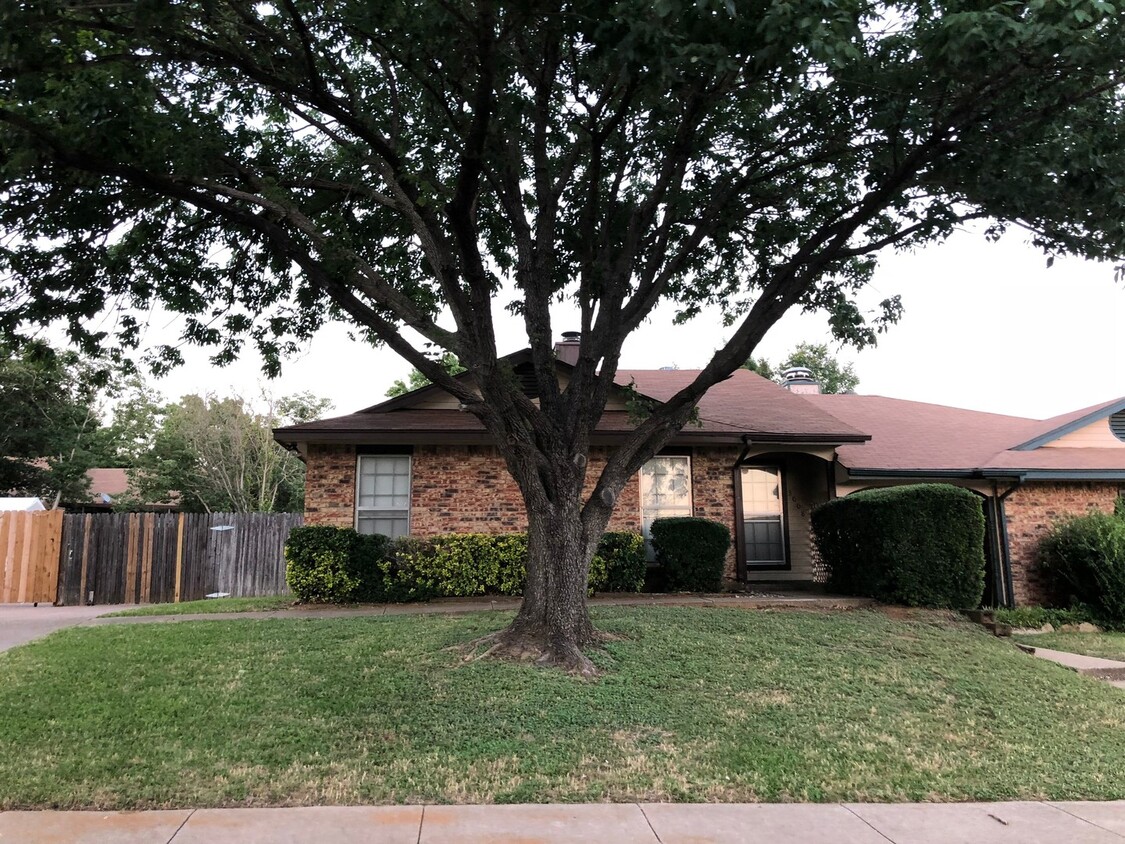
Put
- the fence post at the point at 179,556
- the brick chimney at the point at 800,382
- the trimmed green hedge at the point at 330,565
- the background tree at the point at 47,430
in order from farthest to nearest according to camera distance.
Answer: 1. the background tree at the point at 47,430
2. the brick chimney at the point at 800,382
3. the fence post at the point at 179,556
4. the trimmed green hedge at the point at 330,565

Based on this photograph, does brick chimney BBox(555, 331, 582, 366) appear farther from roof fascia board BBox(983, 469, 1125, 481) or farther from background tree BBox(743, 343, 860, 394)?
background tree BBox(743, 343, 860, 394)

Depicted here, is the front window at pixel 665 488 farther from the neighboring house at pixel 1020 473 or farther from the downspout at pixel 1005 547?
the downspout at pixel 1005 547

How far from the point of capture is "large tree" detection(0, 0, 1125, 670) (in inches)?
216

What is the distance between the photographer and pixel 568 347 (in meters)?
16.0

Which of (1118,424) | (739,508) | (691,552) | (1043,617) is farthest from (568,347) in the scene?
(1118,424)

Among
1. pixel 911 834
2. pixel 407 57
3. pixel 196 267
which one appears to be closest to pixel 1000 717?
pixel 911 834

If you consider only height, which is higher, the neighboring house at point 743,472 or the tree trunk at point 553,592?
the neighboring house at point 743,472

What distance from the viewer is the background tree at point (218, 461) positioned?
26719 mm

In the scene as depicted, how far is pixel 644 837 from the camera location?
4.01 meters

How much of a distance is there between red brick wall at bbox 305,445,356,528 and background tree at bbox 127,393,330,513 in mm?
14131

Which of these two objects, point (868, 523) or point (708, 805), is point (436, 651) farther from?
point (868, 523)

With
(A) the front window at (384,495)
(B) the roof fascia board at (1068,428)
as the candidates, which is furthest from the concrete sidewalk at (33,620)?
(B) the roof fascia board at (1068,428)

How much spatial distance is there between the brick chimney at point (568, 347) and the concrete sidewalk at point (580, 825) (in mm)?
11455

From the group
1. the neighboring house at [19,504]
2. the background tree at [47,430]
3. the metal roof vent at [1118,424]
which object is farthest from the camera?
the background tree at [47,430]
